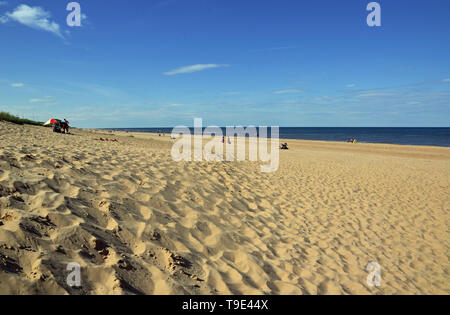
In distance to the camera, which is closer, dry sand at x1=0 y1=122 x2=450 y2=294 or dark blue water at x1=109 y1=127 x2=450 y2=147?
dry sand at x1=0 y1=122 x2=450 y2=294

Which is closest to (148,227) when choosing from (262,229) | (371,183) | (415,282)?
(262,229)

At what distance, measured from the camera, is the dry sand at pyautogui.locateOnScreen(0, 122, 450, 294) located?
9.11 ft

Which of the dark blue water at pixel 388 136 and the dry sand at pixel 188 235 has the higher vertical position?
the dark blue water at pixel 388 136

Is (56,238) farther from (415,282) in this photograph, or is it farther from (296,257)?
(415,282)

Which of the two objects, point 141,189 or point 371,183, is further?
point 371,183

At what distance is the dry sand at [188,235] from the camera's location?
2775 mm

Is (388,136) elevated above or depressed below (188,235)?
above

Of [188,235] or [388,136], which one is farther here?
[388,136]

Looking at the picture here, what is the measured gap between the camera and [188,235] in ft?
13.6

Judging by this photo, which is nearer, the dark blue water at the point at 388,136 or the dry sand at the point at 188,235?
the dry sand at the point at 188,235

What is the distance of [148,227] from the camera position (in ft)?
12.7

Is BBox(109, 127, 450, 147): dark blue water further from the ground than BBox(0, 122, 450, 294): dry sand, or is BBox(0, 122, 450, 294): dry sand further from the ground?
BBox(109, 127, 450, 147): dark blue water

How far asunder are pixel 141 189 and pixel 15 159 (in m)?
2.50
